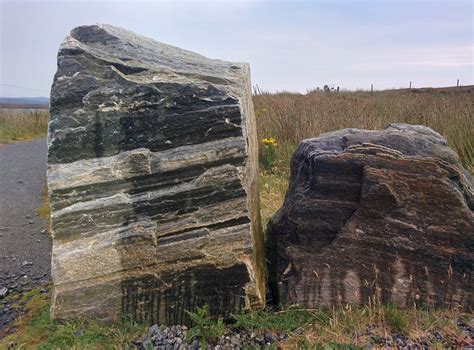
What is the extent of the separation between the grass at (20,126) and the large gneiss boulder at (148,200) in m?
11.9

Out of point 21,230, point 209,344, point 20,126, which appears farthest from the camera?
point 20,126

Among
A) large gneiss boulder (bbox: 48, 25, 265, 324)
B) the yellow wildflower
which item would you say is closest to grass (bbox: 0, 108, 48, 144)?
the yellow wildflower

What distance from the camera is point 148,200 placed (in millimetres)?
3258

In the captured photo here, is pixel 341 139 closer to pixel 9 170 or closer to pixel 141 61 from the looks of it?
pixel 141 61

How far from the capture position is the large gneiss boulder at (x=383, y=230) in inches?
127

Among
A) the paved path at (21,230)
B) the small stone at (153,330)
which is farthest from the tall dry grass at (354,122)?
the small stone at (153,330)

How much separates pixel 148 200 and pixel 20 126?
14.2 m

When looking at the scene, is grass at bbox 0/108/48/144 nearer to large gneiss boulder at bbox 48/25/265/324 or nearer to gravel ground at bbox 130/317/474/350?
large gneiss boulder at bbox 48/25/265/324

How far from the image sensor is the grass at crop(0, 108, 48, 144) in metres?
14.6

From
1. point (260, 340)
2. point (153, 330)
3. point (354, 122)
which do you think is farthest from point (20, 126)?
point (260, 340)

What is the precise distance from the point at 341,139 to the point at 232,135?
935 millimetres

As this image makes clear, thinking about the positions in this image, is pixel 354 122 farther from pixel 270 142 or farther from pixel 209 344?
pixel 209 344

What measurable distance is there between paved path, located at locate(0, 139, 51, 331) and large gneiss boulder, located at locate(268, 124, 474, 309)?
8.33ft

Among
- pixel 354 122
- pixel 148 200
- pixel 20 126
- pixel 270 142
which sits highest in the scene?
pixel 354 122
